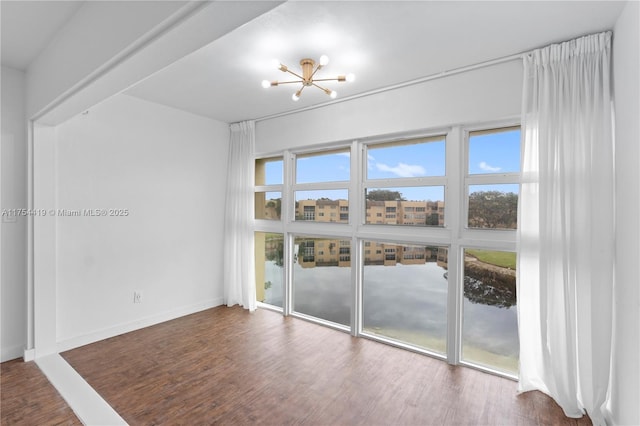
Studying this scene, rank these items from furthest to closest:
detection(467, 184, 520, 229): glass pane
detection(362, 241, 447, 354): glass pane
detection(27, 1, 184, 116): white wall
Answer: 1. detection(362, 241, 447, 354): glass pane
2. detection(467, 184, 520, 229): glass pane
3. detection(27, 1, 184, 116): white wall

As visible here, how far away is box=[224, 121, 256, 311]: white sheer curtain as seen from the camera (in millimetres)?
4469

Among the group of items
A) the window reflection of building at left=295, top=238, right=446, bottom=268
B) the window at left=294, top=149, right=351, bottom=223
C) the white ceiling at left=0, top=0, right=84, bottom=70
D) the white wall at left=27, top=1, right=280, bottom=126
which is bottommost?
the window reflection of building at left=295, top=238, right=446, bottom=268

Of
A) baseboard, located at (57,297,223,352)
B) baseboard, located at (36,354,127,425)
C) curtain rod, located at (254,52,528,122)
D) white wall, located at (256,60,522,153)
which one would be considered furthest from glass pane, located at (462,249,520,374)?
baseboard, located at (57,297,223,352)

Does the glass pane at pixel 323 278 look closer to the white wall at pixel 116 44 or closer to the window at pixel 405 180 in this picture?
the window at pixel 405 180

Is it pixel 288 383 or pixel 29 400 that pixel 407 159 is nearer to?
pixel 288 383

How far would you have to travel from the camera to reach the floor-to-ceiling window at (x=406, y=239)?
2.88 m

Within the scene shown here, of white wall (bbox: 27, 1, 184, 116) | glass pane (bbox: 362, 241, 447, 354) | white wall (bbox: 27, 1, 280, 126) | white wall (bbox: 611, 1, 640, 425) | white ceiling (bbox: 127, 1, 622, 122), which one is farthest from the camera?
glass pane (bbox: 362, 241, 447, 354)

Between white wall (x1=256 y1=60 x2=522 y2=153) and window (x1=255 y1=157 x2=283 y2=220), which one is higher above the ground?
white wall (x1=256 y1=60 x2=522 y2=153)

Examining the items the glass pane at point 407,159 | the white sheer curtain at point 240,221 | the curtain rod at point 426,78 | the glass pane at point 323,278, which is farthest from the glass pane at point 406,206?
the white sheer curtain at point 240,221

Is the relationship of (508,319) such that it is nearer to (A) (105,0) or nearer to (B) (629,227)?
(B) (629,227)

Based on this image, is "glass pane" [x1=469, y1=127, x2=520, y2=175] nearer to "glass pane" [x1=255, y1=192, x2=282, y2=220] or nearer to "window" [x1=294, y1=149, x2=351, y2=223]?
"window" [x1=294, y1=149, x2=351, y2=223]

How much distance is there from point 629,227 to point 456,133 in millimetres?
1546

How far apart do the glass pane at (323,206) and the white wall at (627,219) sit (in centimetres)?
250

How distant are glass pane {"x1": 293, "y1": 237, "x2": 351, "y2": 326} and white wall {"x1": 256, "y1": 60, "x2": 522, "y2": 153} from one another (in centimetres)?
140
